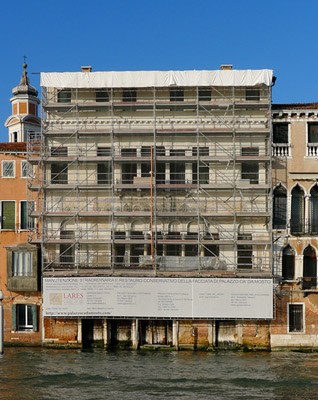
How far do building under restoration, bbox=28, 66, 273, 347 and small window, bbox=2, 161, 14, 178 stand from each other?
1327 mm

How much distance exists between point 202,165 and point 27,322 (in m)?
12.1

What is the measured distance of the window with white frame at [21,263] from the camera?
115 feet

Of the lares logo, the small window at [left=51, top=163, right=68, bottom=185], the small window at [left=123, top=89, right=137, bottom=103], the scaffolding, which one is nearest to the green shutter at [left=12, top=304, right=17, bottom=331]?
the scaffolding

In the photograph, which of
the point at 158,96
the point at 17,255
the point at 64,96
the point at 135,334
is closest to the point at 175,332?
the point at 135,334

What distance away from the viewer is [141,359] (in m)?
31.7

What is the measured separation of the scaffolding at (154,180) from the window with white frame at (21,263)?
906mm

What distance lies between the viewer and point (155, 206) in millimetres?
34094

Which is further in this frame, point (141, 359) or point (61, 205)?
point (61, 205)

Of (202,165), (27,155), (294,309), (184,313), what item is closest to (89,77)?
(27,155)

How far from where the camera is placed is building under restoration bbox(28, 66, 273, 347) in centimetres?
3347

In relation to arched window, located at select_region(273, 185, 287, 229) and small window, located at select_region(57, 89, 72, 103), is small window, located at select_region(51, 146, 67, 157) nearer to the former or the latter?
small window, located at select_region(57, 89, 72, 103)

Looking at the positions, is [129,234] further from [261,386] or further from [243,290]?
[261,386]

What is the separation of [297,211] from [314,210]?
844 millimetres

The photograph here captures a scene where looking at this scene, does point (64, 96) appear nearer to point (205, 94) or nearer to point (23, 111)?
point (205, 94)
